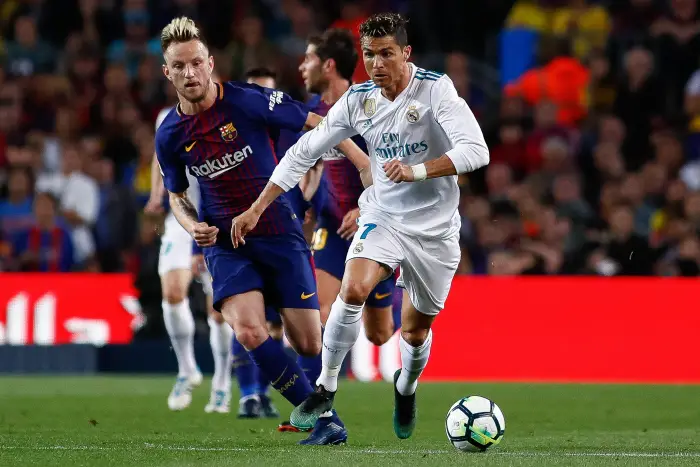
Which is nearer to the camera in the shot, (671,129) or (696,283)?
(696,283)

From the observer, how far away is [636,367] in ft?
44.8

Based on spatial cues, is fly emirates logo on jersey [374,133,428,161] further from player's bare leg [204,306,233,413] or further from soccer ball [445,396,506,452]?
player's bare leg [204,306,233,413]

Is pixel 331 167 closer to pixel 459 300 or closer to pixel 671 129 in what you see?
pixel 459 300

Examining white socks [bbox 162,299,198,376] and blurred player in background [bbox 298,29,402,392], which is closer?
blurred player in background [bbox 298,29,402,392]

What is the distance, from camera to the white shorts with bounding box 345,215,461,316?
707 centimetres

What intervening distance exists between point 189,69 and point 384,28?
1.15 meters

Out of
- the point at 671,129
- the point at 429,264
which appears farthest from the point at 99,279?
the point at 429,264

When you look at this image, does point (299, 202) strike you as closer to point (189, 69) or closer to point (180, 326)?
point (189, 69)

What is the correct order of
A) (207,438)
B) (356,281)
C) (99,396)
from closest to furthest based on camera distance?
(356,281) < (207,438) < (99,396)

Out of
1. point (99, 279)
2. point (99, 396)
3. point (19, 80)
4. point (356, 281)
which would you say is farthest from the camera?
point (19, 80)

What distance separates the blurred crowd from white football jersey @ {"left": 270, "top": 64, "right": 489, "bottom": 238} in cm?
726

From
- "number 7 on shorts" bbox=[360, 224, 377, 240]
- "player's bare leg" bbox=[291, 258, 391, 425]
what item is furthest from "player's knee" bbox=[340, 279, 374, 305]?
"number 7 on shorts" bbox=[360, 224, 377, 240]

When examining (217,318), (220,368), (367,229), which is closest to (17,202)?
(217,318)

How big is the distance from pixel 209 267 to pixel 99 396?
442cm
